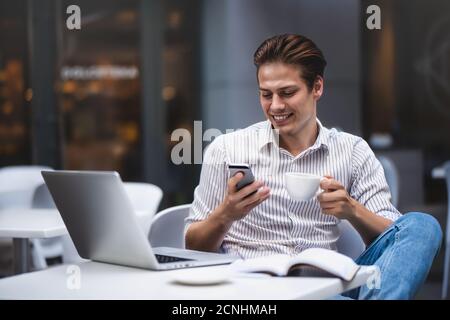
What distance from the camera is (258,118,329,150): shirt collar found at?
2.44m

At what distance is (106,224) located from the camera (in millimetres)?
1899

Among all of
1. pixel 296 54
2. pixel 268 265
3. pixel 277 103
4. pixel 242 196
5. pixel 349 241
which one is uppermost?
pixel 296 54

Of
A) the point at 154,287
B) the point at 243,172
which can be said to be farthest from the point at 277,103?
the point at 154,287

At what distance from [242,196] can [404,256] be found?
464 mm

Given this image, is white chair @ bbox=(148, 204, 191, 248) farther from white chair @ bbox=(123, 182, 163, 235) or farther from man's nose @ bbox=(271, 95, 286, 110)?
white chair @ bbox=(123, 182, 163, 235)

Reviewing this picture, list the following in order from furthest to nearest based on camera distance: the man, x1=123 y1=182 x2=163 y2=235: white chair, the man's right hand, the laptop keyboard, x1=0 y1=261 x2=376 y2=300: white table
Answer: x1=123 y1=182 x2=163 y2=235: white chair, the man, the man's right hand, the laptop keyboard, x1=0 y1=261 x2=376 y2=300: white table

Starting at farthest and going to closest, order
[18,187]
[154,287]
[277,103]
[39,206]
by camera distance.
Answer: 1. [18,187]
2. [39,206]
3. [277,103]
4. [154,287]

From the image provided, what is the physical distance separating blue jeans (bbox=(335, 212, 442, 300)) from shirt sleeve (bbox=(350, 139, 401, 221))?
9.9 inches

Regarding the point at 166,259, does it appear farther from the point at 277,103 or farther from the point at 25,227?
the point at 25,227

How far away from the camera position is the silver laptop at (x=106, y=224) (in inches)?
70.9

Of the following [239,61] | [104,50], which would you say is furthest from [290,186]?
[104,50]

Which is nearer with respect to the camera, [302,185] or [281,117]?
[302,185]

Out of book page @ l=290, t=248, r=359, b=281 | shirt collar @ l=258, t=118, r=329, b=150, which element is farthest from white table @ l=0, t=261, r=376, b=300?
shirt collar @ l=258, t=118, r=329, b=150
